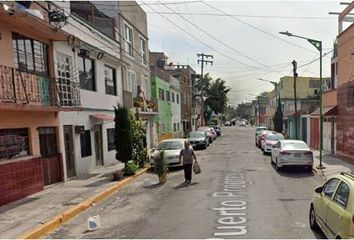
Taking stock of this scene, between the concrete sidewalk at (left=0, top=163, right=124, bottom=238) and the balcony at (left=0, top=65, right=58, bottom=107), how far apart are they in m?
3.01

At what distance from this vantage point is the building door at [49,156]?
13023mm

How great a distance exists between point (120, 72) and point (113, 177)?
9.21 meters

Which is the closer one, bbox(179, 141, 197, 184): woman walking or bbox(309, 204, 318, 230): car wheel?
bbox(309, 204, 318, 230): car wheel

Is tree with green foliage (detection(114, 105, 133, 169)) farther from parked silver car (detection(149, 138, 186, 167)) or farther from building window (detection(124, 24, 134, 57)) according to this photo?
building window (detection(124, 24, 134, 57))

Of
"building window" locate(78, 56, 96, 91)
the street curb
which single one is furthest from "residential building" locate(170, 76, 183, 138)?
the street curb

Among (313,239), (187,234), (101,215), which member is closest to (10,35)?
(101,215)

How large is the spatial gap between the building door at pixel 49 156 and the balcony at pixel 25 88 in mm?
1417

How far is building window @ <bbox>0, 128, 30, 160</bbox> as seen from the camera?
10.8 metres

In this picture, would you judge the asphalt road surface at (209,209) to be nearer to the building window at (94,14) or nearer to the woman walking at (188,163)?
the woman walking at (188,163)

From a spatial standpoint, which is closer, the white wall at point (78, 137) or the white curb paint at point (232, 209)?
the white curb paint at point (232, 209)

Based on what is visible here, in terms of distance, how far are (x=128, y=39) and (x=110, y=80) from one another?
4.92m

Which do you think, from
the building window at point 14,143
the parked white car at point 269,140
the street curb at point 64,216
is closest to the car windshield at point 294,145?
the parked white car at point 269,140

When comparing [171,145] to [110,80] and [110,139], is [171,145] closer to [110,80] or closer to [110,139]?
[110,139]

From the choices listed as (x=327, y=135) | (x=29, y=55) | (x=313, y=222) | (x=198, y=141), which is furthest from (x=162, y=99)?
(x=313, y=222)
